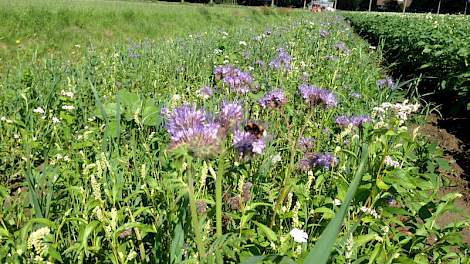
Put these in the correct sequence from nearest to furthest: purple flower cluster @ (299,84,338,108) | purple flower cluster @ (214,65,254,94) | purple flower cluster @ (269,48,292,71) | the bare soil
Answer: purple flower cluster @ (299,84,338,108) → purple flower cluster @ (214,65,254,94) → the bare soil → purple flower cluster @ (269,48,292,71)

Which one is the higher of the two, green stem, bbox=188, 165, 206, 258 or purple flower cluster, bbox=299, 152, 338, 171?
green stem, bbox=188, 165, 206, 258

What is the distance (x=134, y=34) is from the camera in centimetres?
1452

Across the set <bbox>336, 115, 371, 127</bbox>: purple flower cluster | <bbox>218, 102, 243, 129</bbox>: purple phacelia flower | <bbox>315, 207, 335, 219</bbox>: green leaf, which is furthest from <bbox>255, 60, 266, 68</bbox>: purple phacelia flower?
<bbox>218, 102, 243, 129</bbox>: purple phacelia flower

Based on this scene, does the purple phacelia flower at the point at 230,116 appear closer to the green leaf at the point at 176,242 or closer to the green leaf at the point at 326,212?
the green leaf at the point at 176,242

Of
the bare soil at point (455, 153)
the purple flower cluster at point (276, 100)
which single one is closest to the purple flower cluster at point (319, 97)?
the purple flower cluster at point (276, 100)

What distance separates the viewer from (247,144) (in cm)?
143

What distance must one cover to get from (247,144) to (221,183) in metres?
0.46

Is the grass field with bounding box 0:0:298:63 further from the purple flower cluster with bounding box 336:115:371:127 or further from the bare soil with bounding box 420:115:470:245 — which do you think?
the bare soil with bounding box 420:115:470:245

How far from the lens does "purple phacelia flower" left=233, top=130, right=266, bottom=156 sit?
4.65ft

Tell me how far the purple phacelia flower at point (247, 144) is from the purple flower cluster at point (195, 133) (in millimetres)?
119

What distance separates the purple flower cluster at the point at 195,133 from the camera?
124 cm

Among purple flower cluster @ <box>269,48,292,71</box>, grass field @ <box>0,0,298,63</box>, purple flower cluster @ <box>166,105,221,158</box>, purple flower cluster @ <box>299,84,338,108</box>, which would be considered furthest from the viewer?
grass field @ <box>0,0,298,63</box>

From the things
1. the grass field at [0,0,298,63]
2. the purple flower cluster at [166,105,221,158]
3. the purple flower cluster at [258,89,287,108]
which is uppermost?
the purple flower cluster at [166,105,221,158]

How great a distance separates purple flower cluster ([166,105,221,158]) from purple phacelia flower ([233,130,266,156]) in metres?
0.12
